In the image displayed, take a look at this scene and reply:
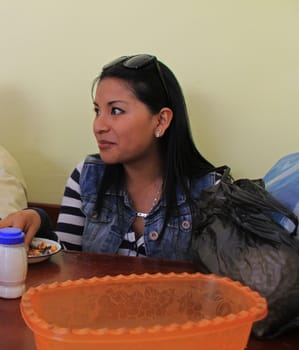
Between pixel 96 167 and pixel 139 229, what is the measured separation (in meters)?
0.26

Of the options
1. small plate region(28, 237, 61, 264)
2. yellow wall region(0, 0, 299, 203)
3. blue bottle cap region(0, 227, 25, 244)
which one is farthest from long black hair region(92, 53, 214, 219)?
blue bottle cap region(0, 227, 25, 244)

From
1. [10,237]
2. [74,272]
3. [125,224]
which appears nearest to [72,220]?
[125,224]

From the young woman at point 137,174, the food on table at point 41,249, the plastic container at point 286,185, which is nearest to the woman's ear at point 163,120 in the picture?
the young woman at point 137,174

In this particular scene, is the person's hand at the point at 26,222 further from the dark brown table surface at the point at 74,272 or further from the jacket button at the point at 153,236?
the jacket button at the point at 153,236

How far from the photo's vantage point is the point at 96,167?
1.56 metres

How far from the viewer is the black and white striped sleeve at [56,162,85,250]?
1517mm

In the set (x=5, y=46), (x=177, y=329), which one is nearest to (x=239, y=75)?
(x=5, y=46)

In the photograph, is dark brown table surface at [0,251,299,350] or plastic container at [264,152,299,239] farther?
plastic container at [264,152,299,239]

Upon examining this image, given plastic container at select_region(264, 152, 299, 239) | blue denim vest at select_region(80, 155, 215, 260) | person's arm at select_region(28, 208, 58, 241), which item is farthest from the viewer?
blue denim vest at select_region(80, 155, 215, 260)

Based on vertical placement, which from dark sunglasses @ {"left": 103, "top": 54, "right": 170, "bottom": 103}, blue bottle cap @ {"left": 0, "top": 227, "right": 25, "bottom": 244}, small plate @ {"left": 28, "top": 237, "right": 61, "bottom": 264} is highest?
dark sunglasses @ {"left": 103, "top": 54, "right": 170, "bottom": 103}

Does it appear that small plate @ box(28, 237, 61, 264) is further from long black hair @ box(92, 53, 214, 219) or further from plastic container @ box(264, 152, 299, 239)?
plastic container @ box(264, 152, 299, 239)

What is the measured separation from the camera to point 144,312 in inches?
30.9

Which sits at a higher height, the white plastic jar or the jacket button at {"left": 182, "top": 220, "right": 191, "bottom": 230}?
the white plastic jar

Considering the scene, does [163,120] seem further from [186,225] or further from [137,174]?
[186,225]
